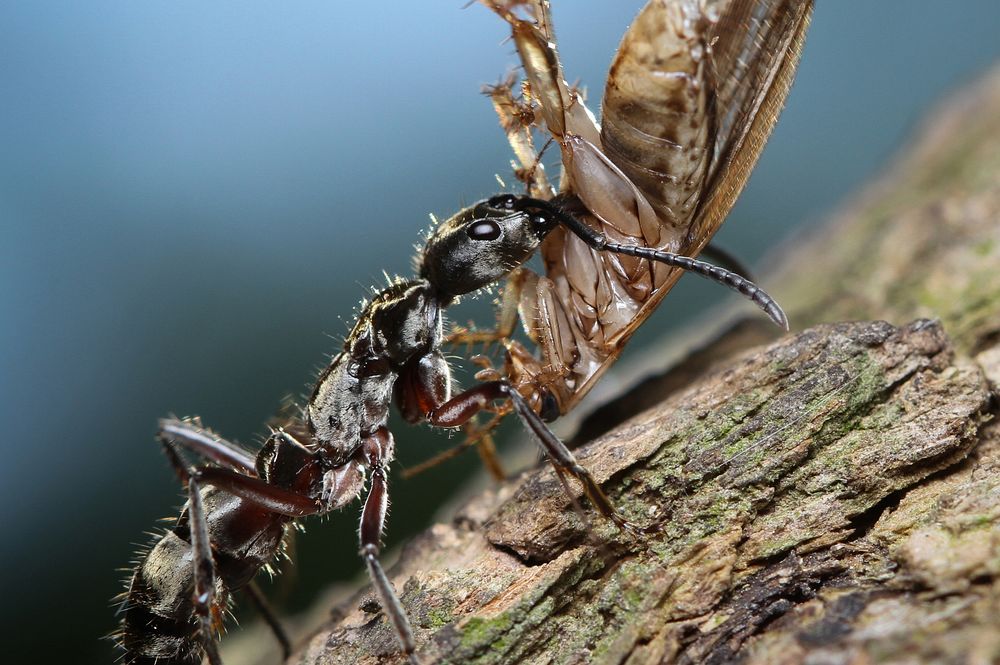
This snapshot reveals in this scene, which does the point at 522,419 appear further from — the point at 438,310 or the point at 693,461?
the point at 438,310

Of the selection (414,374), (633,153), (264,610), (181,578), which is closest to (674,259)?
(633,153)

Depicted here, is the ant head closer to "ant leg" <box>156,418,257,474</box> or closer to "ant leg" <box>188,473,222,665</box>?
"ant leg" <box>156,418,257,474</box>

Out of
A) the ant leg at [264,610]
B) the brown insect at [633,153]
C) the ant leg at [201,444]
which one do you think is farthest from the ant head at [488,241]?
the ant leg at [264,610]

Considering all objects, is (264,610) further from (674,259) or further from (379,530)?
(674,259)

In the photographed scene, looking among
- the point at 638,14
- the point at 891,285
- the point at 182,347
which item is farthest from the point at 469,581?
the point at 182,347

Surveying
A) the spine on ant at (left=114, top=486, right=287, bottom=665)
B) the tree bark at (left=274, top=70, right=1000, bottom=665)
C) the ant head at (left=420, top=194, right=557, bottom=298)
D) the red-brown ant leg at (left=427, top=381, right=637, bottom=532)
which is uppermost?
the ant head at (left=420, top=194, right=557, bottom=298)

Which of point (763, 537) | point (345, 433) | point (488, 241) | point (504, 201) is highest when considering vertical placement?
point (504, 201)

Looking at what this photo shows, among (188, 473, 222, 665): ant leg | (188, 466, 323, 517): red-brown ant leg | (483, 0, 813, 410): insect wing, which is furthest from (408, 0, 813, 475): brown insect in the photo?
(188, 473, 222, 665): ant leg

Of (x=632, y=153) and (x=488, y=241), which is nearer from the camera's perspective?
(x=632, y=153)
